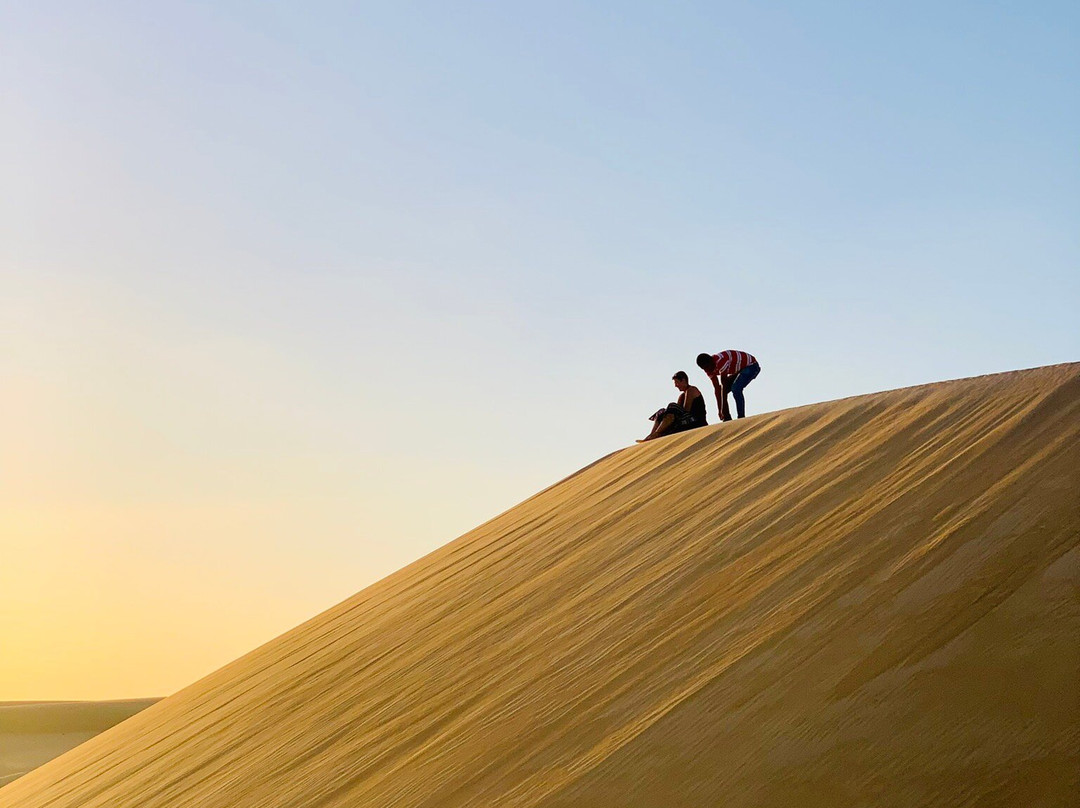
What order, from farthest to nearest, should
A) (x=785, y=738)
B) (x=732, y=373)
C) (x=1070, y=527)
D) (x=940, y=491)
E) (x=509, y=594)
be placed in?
(x=732, y=373) → (x=509, y=594) → (x=940, y=491) → (x=1070, y=527) → (x=785, y=738)

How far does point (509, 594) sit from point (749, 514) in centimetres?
109

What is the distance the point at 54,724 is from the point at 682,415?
1838cm

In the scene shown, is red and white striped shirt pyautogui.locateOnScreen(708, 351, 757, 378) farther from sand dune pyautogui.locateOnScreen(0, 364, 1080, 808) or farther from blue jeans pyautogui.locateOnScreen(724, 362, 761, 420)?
sand dune pyautogui.locateOnScreen(0, 364, 1080, 808)

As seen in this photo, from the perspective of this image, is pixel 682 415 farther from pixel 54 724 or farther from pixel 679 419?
pixel 54 724

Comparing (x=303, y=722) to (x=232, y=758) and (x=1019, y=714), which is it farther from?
(x=1019, y=714)

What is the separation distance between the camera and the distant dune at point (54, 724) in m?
17.1

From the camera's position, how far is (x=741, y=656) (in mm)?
2740

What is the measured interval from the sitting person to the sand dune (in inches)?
50.7

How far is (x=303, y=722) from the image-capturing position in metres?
3.91

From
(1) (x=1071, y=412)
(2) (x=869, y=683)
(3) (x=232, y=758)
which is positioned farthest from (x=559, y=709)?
(1) (x=1071, y=412)

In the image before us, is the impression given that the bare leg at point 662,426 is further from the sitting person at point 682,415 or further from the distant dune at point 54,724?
the distant dune at point 54,724

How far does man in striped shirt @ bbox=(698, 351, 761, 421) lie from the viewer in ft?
22.1

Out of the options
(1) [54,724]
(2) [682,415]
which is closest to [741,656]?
(2) [682,415]

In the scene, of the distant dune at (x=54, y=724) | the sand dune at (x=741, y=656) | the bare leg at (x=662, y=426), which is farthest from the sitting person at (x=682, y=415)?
the distant dune at (x=54, y=724)
